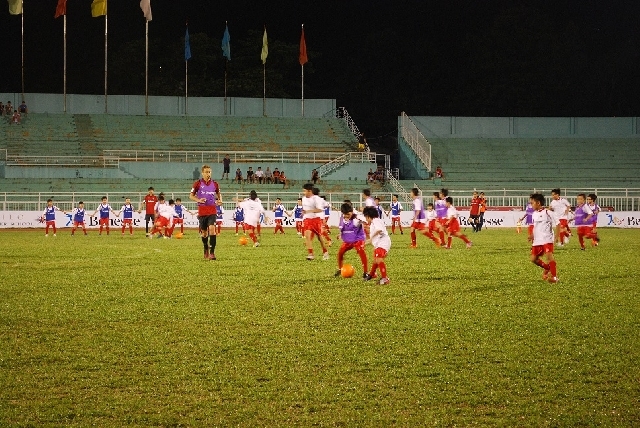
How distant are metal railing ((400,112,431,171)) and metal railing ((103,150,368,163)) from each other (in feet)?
12.8

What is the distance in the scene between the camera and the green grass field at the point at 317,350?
6.67 m

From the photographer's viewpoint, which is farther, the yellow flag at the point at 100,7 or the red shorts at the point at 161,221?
the yellow flag at the point at 100,7

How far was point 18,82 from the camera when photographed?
255 feet

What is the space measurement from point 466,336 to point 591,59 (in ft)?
242

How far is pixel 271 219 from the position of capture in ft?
142

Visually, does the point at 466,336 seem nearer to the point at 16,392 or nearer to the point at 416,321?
the point at 416,321

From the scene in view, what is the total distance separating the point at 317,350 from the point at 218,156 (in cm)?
4455

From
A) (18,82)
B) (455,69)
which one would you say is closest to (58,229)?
(18,82)

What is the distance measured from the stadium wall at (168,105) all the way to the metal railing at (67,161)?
31.9 ft

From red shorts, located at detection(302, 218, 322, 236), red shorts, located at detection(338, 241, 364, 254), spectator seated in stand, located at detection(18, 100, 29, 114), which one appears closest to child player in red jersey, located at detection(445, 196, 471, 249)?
red shorts, located at detection(302, 218, 322, 236)

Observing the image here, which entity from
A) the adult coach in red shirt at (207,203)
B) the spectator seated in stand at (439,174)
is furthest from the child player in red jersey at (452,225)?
the spectator seated in stand at (439,174)

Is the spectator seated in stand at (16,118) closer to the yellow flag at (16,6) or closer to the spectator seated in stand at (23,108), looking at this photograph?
the spectator seated in stand at (23,108)

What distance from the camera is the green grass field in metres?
6.67

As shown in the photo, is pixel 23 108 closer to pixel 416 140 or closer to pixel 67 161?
pixel 67 161
